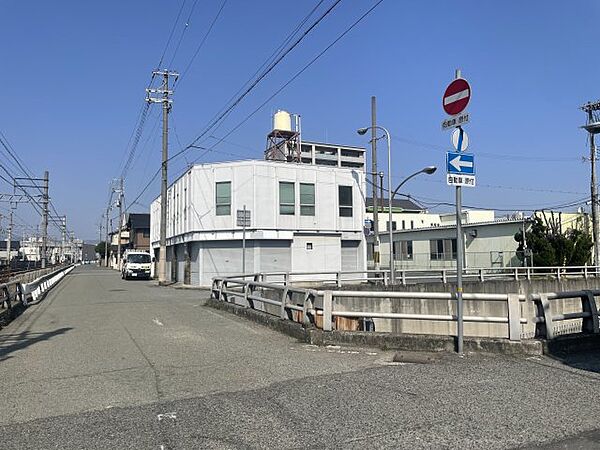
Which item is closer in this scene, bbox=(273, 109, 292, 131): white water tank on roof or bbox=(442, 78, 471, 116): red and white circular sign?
bbox=(442, 78, 471, 116): red and white circular sign

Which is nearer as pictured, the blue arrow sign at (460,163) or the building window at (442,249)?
the blue arrow sign at (460,163)

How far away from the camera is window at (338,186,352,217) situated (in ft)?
112

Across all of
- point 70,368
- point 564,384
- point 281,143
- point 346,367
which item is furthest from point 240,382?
point 281,143

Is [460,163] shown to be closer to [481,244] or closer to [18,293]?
[18,293]

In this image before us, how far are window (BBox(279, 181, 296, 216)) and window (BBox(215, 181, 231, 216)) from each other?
11.0ft

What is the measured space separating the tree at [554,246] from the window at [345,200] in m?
12.3

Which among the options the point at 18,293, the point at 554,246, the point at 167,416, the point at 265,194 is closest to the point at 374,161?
the point at 265,194

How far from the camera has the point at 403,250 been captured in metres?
48.3

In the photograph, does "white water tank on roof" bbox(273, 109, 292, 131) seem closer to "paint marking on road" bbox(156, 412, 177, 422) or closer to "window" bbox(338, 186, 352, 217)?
"window" bbox(338, 186, 352, 217)

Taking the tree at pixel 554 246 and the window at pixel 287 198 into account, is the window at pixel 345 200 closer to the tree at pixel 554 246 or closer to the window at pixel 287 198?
the window at pixel 287 198

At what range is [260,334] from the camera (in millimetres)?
10953

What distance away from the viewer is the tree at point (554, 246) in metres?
35.2

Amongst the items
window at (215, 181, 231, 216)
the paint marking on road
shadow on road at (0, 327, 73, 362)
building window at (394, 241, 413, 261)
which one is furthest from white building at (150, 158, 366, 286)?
the paint marking on road

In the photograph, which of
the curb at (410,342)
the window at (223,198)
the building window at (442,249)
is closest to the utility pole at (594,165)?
the building window at (442,249)
